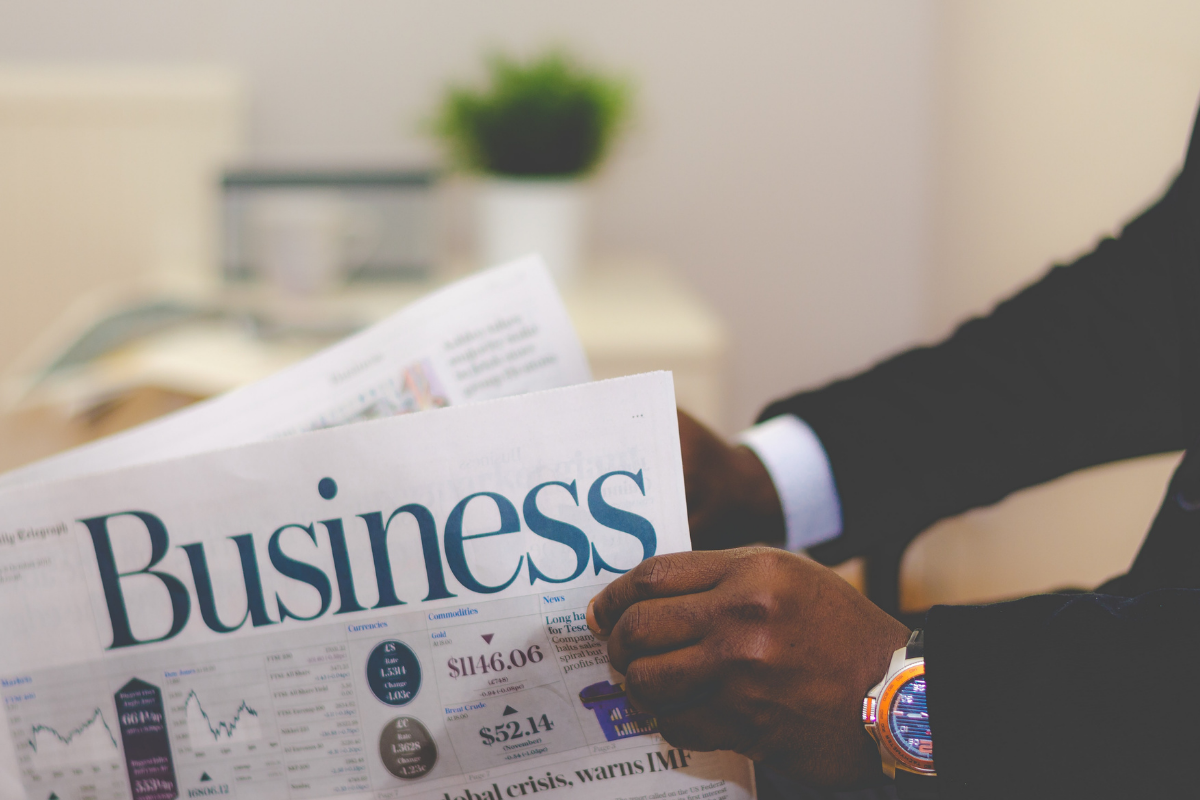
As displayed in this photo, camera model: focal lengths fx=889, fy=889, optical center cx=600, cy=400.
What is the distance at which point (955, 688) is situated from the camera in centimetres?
35

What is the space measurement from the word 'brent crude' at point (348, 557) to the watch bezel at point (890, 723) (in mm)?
110

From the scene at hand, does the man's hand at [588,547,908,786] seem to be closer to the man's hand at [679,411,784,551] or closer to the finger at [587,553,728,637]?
the finger at [587,553,728,637]

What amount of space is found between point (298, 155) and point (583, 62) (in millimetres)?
530

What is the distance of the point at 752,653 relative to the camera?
34 centimetres

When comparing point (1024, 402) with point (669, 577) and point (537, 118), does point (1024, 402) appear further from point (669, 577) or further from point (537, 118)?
point (537, 118)

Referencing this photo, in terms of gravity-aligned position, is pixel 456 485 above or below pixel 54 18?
below

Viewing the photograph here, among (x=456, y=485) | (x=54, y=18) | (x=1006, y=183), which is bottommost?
(x=456, y=485)

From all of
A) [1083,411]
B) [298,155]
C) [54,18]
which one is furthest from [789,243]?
[54,18]

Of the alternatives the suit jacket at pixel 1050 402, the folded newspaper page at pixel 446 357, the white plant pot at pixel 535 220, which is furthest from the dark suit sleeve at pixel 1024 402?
the white plant pot at pixel 535 220

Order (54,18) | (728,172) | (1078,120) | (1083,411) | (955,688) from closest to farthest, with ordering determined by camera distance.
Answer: (955,688)
(1083,411)
(1078,120)
(54,18)
(728,172)

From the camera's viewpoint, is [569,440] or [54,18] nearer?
[569,440]

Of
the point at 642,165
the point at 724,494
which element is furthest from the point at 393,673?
the point at 642,165

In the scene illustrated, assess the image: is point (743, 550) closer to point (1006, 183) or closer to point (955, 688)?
point (955, 688)

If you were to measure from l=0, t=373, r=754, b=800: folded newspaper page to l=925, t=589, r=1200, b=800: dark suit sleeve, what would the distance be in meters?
0.11
